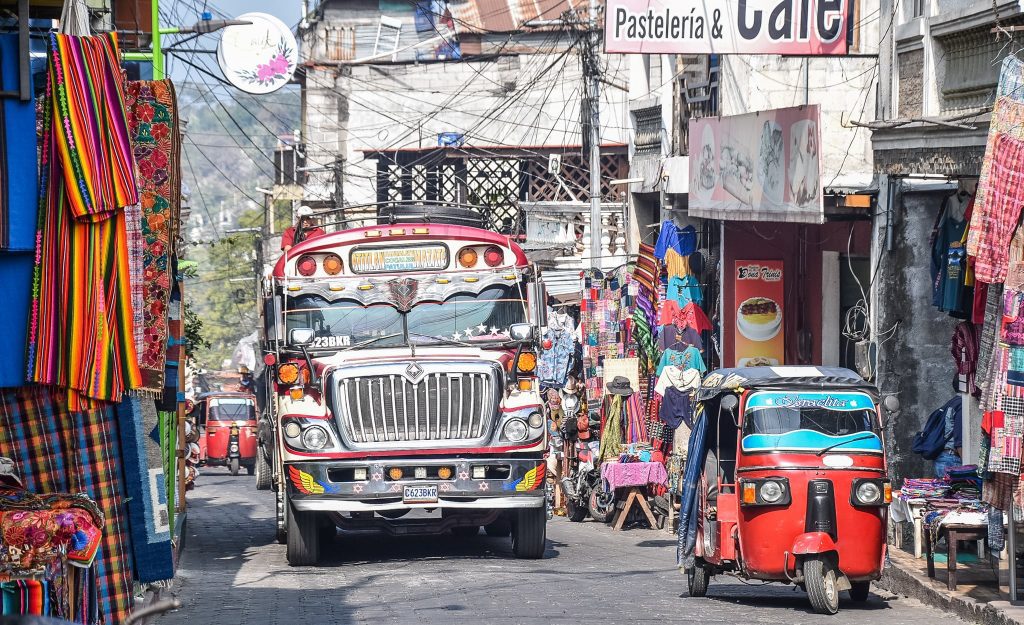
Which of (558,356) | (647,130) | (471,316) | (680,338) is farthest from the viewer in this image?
(558,356)

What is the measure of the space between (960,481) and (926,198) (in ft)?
15.2

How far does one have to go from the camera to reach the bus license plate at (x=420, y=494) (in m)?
13.9

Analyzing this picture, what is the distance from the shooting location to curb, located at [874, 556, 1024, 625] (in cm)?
991

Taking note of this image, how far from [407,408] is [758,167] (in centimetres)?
752

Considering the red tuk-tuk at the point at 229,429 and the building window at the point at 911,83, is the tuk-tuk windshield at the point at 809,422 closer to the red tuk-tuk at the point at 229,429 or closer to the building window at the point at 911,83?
the building window at the point at 911,83


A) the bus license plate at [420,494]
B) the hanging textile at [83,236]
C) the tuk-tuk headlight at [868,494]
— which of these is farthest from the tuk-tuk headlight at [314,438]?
the hanging textile at [83,236]

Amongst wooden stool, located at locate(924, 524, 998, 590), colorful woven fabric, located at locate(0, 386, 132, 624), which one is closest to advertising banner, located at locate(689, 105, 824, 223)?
wooden stool, located at locate(924, 524, 998, 590)

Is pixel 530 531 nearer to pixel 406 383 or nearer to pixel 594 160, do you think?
pixel 406 383

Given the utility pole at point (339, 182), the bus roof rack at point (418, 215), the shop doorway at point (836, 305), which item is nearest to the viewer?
the bus roof rack at point (418, 215)

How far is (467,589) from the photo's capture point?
12.0 metres

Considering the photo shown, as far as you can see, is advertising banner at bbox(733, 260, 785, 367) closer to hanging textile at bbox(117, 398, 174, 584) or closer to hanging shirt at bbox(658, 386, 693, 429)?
hanging shirt at bbox(658, 386, 693, 429)

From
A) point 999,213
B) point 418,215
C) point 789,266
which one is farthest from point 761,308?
point 999,213

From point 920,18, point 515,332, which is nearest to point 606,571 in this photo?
point 515,332

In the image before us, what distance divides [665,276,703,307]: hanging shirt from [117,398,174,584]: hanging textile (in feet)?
50.0
